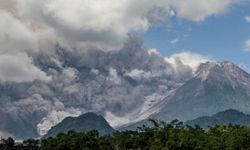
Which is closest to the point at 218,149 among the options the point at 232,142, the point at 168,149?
the point at 232,142

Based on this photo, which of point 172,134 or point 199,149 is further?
point 172,134

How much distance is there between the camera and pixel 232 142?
174000 mm

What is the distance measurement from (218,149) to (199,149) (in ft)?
22.4

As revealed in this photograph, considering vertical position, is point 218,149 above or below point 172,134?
below

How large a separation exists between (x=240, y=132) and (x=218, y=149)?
18602 mm

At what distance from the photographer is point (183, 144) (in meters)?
179

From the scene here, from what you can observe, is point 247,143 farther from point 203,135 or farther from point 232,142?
point 203,135

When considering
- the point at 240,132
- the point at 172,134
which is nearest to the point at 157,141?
the point at 172,134

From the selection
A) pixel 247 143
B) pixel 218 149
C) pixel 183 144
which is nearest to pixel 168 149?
pixel 183 144

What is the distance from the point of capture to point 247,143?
179 metres

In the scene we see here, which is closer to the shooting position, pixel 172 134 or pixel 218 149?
pixel 218 149

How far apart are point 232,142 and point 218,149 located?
227 inches

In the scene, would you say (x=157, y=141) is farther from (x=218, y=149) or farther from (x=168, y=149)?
(x=218, y=149)

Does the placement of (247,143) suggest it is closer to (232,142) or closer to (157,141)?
(232,142)
